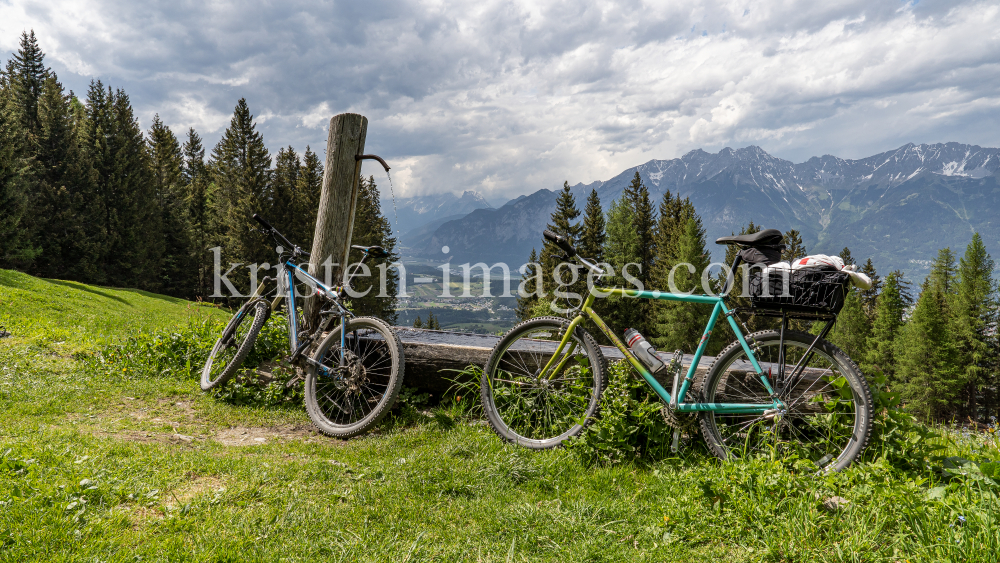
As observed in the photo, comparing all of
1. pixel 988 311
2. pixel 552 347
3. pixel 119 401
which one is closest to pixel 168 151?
pixel 119 401

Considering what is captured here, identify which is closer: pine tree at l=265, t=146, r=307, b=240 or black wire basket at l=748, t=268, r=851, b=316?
black wire basket at l=748, t=268, r=851, b=316

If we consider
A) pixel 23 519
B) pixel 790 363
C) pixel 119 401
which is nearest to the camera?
pixel 23 519

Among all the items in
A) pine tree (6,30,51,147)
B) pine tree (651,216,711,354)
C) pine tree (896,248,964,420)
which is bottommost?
pine tree (896,248,964,420)

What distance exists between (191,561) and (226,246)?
46904mm

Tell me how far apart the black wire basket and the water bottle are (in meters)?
0.90

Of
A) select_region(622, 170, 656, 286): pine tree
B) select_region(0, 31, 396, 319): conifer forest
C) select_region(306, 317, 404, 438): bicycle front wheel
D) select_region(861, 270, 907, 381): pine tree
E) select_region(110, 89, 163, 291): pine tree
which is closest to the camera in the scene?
select_region(306, 317, 404, 438): bicycle front wheel

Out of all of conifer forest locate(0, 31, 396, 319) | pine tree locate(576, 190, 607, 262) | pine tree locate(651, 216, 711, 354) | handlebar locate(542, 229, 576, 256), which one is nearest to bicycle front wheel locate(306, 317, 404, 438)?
handlebar locate(542, 229, 576, 256)

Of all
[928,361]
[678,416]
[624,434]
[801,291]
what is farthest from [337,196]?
[928,361]

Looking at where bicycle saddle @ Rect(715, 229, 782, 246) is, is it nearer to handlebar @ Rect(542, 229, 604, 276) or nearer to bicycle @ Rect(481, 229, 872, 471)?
bicycle @ Rect(481, 229, 872, 471)

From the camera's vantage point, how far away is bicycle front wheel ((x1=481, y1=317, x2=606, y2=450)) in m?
4.51

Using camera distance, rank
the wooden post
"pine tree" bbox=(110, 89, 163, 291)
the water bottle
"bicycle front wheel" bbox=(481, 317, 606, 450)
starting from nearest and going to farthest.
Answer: the water bottle → "bicycle front wheel" bbox=(481, 317, 606, 450) → the wooden post → "pine tree" bbox=(110, 89, 163, 291)

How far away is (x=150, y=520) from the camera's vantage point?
9.66 feet

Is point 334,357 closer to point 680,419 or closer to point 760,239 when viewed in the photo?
point 680,419

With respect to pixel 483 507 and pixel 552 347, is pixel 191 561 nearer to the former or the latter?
pixel 483 507
